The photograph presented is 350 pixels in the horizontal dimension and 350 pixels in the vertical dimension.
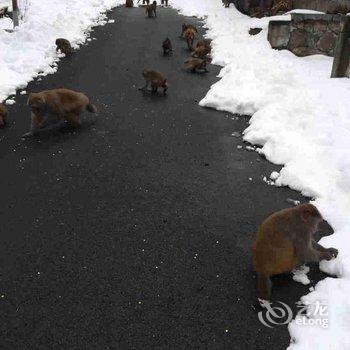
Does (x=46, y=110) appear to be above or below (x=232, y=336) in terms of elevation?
above

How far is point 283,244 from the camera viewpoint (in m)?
3.73

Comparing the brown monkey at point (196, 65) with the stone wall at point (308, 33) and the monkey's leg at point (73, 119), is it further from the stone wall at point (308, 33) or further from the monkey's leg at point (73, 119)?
the monkey's leg at point (73, 119)

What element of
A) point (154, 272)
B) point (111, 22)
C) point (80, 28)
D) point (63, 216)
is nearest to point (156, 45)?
point (80, 28)

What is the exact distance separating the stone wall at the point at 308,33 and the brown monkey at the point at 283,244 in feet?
28.2

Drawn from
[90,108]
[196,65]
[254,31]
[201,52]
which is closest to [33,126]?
[90,108]

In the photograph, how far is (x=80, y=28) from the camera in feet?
49.9

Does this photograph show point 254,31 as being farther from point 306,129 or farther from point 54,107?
point 54,107

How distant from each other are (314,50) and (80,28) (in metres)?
8.70

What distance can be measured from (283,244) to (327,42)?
9010 mm

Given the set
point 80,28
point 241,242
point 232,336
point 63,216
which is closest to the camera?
point 232,336

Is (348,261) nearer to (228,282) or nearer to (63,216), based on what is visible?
(228,282)

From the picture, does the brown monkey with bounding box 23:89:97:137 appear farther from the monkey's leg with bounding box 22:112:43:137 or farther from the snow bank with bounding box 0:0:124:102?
the snow bank with bounding box 0:0:124:102

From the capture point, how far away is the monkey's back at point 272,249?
12.1ft

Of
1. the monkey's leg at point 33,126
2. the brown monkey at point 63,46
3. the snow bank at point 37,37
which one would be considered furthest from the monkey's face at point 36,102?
the brown monkey at point 63,46
